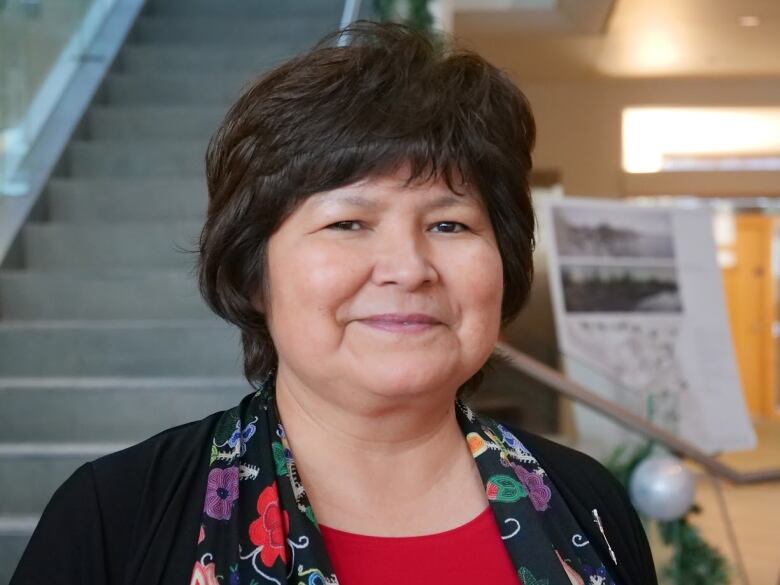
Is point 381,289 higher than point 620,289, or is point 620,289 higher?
point 381,289

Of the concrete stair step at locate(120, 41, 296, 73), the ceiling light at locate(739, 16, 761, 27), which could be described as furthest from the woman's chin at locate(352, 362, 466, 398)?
the ceiling light at locate(739, 16, 761, 27)

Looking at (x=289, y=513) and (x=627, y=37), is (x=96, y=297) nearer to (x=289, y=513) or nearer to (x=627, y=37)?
(x=289, y=513)

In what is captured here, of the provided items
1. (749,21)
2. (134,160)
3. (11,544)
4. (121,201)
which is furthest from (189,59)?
(749,21)

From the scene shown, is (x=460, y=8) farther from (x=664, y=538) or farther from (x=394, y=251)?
(x=394, y=251)

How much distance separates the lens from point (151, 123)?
609cm

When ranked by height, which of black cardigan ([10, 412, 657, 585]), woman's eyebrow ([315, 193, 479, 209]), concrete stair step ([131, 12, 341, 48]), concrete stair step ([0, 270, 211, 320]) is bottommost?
concrete stair step ([0, 270, 211, 320])

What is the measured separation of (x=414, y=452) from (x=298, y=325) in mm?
241

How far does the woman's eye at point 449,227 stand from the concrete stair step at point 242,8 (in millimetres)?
6192

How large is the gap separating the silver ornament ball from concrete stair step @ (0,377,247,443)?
149 centimetres

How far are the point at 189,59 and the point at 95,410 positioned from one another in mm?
2999

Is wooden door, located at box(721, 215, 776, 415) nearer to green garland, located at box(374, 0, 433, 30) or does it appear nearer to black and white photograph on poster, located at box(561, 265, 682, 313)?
black and white photograph on poster, located at box(561, 265, 682, 313)

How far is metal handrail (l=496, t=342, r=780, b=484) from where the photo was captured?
3.93 metres

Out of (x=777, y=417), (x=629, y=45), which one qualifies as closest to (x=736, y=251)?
(x=777, y=417)

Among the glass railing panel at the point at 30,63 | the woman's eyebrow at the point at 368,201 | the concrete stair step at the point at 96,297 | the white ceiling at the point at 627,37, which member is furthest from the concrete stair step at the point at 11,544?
the white ceiling at the point at 627,37
